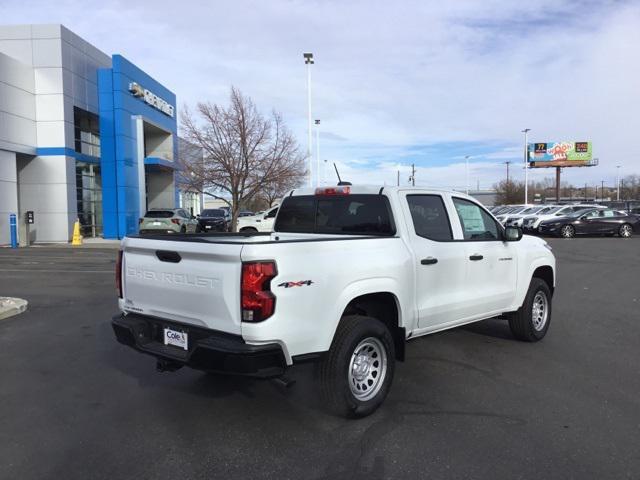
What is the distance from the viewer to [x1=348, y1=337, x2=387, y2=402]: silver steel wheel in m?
4.16

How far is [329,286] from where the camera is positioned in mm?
3844

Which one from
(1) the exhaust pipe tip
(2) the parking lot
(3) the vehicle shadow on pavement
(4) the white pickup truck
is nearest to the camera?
(2) the parking lot

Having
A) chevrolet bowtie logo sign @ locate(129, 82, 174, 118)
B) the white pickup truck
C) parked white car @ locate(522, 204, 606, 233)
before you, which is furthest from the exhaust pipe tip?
parked white car @ locate(522, 204, 606, 233)

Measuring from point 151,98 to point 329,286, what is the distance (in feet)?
95.5

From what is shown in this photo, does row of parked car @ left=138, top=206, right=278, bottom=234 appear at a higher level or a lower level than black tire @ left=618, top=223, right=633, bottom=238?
higher

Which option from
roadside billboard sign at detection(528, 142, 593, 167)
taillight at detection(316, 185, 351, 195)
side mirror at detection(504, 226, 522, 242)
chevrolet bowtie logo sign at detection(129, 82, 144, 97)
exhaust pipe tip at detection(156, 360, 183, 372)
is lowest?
exhaust pipe tip at detection(156, 360, 183, 372)

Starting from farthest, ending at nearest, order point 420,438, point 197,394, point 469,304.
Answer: point 469,304
point 197,394
point 420,438

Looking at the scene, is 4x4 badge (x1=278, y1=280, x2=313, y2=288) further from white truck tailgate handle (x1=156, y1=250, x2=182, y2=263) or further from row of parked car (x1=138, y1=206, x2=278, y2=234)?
row of parked car (x1=138, y1=206, x2=278, y2=234)

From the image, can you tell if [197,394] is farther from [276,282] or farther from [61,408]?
[276,282]

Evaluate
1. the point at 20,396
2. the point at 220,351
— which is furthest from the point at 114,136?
the point at 220,351

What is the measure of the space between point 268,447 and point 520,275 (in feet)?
12.3

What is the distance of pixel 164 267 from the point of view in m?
4.06

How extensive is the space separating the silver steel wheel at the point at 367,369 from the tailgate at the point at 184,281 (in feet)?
3.67

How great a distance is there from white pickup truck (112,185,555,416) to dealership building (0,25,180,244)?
2067 cm
